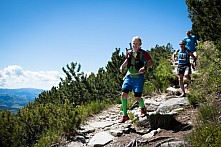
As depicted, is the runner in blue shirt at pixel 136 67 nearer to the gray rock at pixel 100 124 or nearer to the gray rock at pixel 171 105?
the gray rock at pixel 171 105

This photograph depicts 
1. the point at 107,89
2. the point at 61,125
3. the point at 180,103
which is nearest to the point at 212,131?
the point at 180,103

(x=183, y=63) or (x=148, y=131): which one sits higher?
(x=183, y=63)

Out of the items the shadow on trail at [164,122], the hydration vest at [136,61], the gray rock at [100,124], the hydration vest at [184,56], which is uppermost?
the hydration vest at [184,56]

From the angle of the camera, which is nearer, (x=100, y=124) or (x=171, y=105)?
(x=171, y=105)

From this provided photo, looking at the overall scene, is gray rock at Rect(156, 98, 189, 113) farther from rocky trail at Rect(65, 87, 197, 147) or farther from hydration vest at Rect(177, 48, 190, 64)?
hydration vest at Rect(177, 48, 190, 64)

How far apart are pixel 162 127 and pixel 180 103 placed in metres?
1.48

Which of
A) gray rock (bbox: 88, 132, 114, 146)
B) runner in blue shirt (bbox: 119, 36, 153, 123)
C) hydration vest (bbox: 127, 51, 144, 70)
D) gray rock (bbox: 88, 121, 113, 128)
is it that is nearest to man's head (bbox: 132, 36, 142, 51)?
runner in blue shirt (bbox: 119, 36, 153, 123)

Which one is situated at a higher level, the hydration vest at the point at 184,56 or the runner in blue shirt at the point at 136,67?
the hydration vest at the point at 184,56

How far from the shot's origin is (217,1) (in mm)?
9062

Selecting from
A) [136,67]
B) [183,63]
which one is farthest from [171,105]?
[183,63]

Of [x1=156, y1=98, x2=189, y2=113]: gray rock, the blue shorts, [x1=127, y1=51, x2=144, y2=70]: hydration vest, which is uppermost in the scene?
[x1=127, y1=51, x2=144, y2=70]: hydration vest

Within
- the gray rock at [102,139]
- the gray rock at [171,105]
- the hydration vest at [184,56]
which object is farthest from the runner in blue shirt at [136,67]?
the hydration vest at [184,56]

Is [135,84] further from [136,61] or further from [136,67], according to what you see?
[136,61]

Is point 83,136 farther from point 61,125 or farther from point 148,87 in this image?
point 148,87
